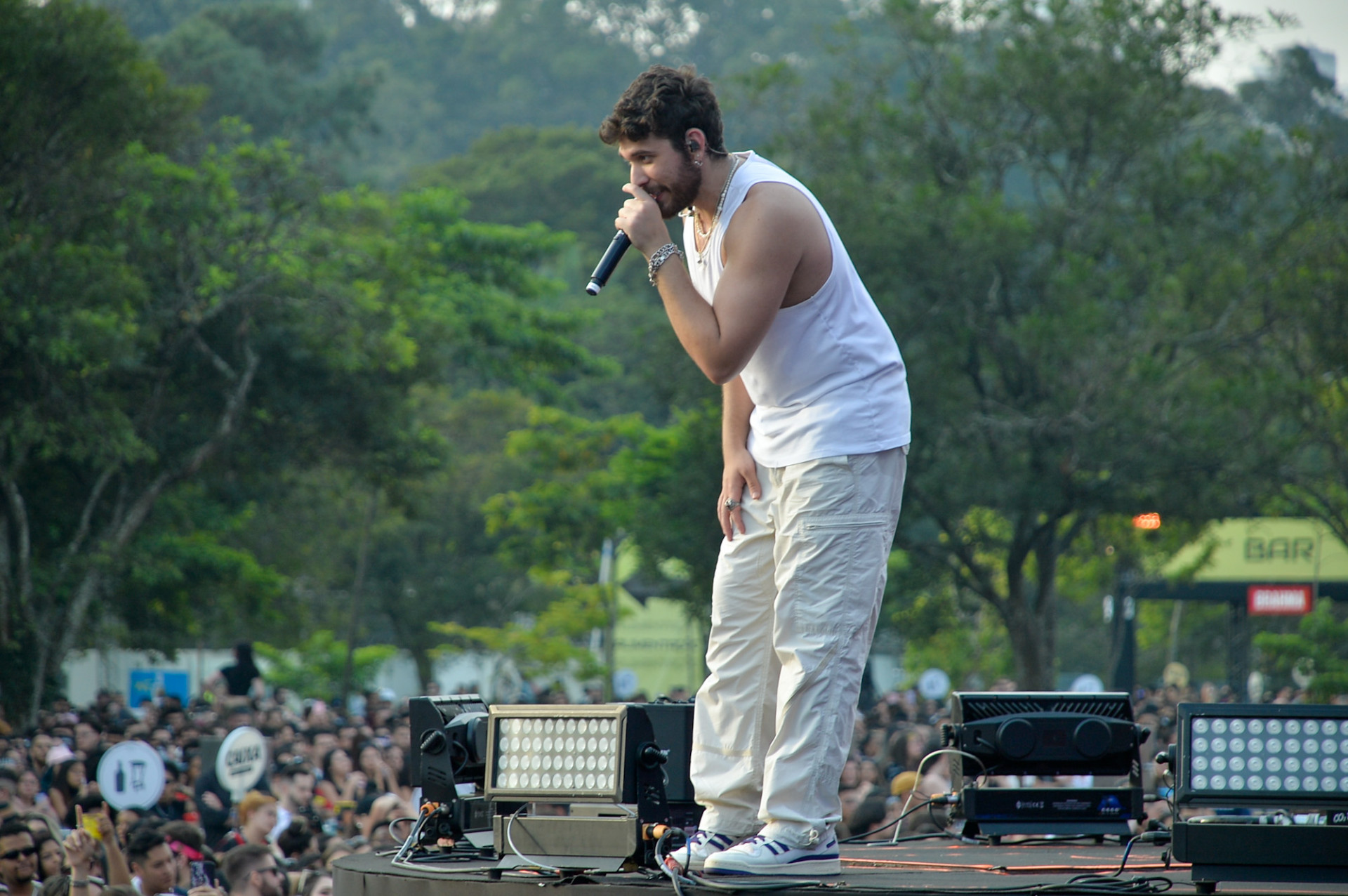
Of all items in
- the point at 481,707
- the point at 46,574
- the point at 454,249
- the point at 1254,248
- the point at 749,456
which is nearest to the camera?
the point at 749,456

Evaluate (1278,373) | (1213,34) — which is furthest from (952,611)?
(1213,34)

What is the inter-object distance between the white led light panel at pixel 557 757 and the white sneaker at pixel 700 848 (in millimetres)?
240

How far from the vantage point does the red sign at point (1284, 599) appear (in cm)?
2809

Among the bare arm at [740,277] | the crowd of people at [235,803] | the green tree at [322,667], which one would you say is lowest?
the green tree at [322,667]

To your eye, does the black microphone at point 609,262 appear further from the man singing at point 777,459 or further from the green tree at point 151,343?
the green tree at point 151,343

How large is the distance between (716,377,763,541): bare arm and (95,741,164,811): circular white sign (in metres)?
6.60

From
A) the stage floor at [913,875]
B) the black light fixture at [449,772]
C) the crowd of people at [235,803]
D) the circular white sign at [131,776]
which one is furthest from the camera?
the circular white sign at [131,776]

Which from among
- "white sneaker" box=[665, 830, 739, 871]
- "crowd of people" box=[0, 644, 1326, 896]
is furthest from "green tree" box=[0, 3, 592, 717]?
"white sneaker" box=[665, 830, 739, 871]

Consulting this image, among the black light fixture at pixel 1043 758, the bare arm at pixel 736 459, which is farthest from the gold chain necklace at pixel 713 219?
the black light fixture at pixel 1043 758

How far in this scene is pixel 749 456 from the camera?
400 centimetres

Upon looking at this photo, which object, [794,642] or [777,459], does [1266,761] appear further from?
[777,459]

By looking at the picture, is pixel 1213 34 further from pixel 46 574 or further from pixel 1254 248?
pixel 46 574

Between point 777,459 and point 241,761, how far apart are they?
7.99m

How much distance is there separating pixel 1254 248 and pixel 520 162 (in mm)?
41314
